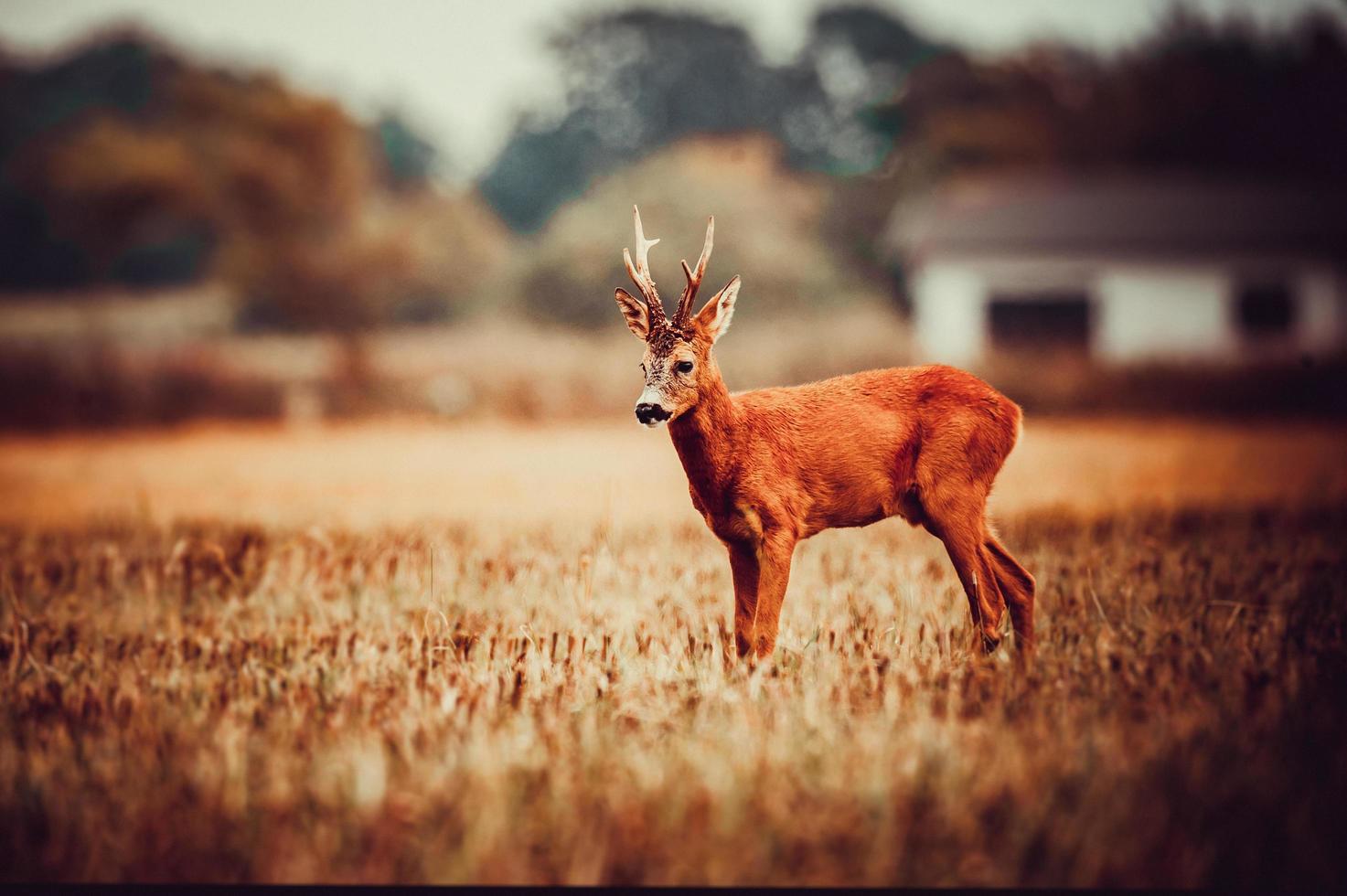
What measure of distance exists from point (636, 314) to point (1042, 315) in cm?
2259

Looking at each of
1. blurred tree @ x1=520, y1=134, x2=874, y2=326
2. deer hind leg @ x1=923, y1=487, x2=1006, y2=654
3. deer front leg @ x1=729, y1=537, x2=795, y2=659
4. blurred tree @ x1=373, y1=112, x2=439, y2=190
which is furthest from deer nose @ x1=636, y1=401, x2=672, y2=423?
blurred tree @ x1=373, y1=112, x2=439, y2=190

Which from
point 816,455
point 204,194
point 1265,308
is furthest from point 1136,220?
point 816,455

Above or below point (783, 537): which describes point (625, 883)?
below

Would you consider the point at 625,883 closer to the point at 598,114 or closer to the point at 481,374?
the point at 481,374

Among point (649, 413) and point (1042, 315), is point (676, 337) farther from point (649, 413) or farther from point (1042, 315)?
point (1042, 315)

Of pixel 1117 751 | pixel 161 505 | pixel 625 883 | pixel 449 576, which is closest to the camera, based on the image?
pixel 625 883

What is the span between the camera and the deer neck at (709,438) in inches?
148

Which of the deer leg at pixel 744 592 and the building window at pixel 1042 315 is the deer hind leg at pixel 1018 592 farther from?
the building window at pixel 1042 315

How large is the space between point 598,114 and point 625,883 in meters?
28.6

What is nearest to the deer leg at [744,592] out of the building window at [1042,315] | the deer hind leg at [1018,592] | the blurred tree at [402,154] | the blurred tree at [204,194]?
the deer hind leg at [1018,592]

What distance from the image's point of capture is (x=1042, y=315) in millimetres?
24516

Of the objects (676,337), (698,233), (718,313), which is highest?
(698,233)

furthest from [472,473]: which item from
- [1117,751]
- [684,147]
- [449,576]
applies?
[684,147]

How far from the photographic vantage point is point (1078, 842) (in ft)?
8.84
